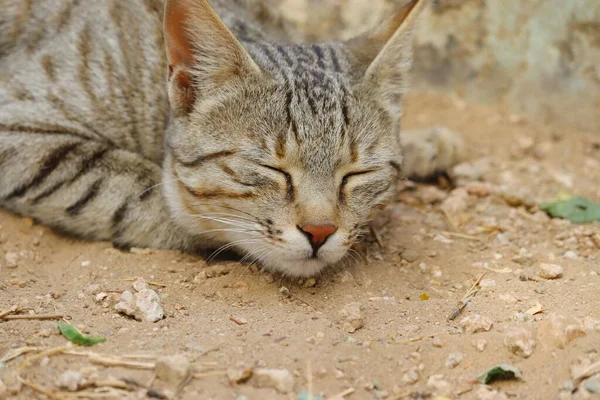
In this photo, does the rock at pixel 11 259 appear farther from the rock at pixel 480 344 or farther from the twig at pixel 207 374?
the rock at pixel 480 344

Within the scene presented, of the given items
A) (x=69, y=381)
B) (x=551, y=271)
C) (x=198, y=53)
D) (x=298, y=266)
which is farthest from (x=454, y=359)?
(x=198, y=53)

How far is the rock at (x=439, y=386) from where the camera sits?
2.82 metres

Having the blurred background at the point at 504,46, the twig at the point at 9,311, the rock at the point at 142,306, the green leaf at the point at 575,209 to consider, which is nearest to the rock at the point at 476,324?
the rock at the point at 142,306

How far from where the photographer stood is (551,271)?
381 centimetres

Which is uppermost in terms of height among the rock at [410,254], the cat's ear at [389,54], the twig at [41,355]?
the cat's ear at [389,54]

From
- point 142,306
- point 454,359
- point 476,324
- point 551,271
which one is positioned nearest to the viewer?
point 454,359

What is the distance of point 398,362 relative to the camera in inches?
119

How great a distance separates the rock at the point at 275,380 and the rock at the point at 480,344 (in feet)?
2.79

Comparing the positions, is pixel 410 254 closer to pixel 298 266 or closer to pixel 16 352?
pixel 298 266

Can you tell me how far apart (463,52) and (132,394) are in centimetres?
491

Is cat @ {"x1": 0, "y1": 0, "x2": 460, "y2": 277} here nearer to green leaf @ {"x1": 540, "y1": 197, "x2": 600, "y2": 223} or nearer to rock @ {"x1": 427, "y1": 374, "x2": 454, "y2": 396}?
rock @ {"x1": 427, "y1": 374, "x2": 454, "y2": 396}

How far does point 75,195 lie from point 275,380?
2104mm

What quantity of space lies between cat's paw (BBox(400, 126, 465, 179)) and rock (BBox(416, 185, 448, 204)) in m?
0.17

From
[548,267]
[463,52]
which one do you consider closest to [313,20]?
[463,52]
